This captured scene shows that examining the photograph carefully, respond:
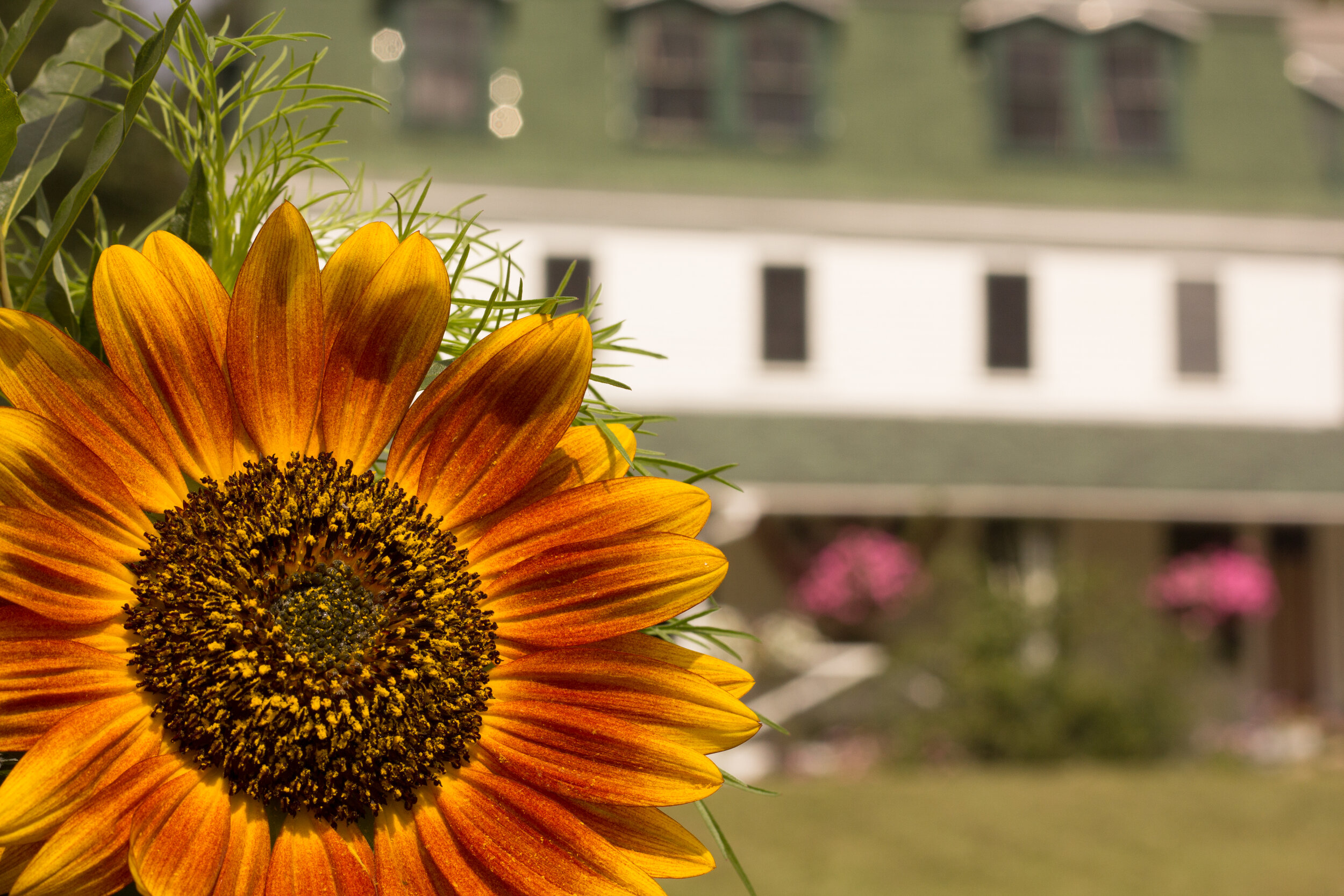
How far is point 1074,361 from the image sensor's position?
16.9 meters

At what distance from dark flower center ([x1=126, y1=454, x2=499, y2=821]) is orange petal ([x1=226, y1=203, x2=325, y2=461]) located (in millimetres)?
27

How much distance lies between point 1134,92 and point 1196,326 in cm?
324

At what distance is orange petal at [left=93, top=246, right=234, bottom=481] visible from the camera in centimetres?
79

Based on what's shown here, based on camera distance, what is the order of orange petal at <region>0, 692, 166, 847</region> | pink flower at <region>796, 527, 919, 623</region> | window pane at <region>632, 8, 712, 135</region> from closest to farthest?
orange petal at <region>0, 692, 166, 847</region> < pink flower at <region>796, 527, 919, 623</region> < window pane at <region>632, 8, 712, 135</region>

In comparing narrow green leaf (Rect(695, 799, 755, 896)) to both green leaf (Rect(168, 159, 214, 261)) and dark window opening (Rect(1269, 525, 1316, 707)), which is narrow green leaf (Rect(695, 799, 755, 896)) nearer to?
green leaf (Rect(168, 159, 214, 261))

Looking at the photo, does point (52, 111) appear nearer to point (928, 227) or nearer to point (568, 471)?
point (568, 471)

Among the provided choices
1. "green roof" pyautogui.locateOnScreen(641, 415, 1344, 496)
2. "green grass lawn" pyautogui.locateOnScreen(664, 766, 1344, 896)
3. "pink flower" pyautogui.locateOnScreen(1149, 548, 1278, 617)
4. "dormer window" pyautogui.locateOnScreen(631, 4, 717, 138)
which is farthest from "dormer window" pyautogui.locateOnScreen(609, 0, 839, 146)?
"green grass lawn" pyautogui.locateOnScreen(664, 766, 1344, 896)

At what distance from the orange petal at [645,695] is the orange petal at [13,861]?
0.28 m

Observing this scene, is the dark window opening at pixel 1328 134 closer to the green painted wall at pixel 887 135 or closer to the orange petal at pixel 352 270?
the green painted wall at pixel 887 135

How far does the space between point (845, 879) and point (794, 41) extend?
11117mm

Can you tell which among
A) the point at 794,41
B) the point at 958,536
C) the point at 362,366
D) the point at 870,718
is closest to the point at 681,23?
the point at 794,41

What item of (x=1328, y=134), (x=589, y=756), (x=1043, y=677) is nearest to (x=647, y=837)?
(x=589, y=756)

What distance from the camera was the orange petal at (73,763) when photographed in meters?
0.69

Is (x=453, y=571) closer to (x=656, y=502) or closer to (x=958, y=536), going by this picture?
(x=656, y=502)
